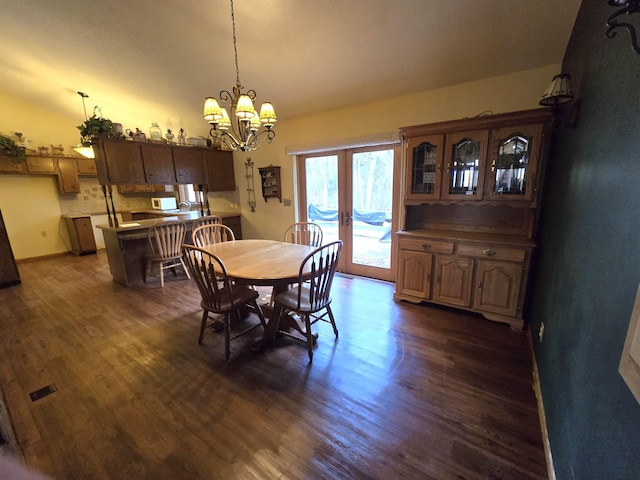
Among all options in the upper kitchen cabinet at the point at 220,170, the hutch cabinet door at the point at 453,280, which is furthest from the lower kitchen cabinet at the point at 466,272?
the upper kitchen cabinet at the point at 220,170

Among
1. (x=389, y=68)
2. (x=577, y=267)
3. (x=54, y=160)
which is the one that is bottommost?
(x=577, y=267)

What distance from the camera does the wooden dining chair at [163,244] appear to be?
12.5 ft

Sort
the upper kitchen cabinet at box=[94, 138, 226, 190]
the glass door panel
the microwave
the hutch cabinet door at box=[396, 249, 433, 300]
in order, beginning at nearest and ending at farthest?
the hutch cabinet door at box=[396, 249, 433, 300], the glass door panel, the upper kitchen cabinet at box=[94, 138, 226, 190], the microwave

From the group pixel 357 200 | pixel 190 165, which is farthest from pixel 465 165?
pixel 190 165

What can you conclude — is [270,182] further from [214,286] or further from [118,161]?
[214,286]

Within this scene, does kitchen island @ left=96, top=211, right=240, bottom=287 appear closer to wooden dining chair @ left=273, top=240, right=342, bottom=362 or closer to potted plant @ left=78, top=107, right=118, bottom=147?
potted plant @ left=78, top=107, right=118, bottom=147

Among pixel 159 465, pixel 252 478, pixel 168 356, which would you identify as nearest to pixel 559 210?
pixel 252 478

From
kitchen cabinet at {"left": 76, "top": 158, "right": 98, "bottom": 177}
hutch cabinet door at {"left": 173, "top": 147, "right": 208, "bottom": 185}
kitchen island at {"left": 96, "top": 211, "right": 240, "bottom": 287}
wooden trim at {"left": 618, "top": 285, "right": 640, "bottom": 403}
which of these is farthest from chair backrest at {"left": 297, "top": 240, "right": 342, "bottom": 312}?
kitchen cabinet at {"left": 76, "top": 158, "right": 98, "bottom": 177}

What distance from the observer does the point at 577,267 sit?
1341mm

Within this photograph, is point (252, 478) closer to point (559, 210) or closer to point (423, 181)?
point (559, 210)

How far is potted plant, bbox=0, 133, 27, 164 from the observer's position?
4.58m

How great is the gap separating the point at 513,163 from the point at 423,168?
2.62 feet

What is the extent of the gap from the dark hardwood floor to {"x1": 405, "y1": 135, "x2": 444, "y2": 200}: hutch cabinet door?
4.22ft

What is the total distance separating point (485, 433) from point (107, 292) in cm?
444
